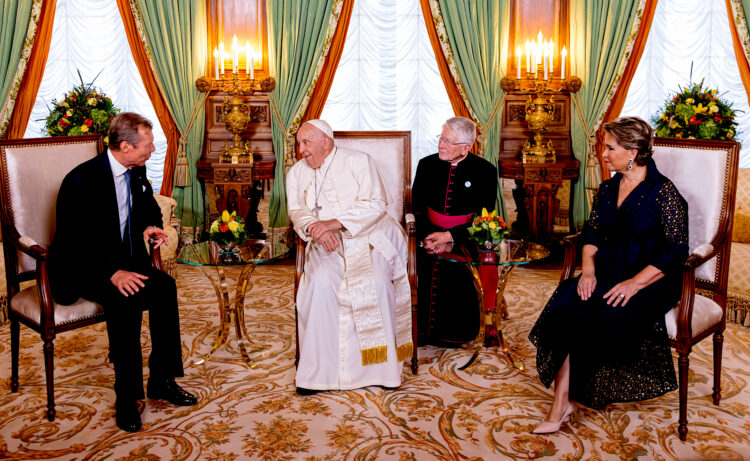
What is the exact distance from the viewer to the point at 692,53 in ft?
20.9

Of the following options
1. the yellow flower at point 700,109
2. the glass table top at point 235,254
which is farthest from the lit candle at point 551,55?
the glass table top at point 235,254

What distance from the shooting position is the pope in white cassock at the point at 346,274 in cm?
359

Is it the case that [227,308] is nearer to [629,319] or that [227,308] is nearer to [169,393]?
[169,393]

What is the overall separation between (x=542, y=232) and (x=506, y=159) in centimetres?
81

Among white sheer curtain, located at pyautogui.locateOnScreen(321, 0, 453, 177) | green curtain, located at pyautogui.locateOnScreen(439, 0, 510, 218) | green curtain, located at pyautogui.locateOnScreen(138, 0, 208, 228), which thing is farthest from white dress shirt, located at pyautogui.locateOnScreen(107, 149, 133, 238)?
green curtain, located at pyautogui.locateOnScreen(439, 0, 510, 218)

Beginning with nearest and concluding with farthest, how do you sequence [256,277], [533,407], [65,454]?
1. [65,454]
2. [533,407]
3. [256,277]

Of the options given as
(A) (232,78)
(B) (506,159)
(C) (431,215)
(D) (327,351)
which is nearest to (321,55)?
(A) (232,78)

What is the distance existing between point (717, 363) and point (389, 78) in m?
4.04

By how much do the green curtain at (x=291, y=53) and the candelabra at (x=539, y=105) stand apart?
1.77 m

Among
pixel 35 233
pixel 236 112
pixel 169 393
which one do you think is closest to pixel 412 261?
pixel 169 393

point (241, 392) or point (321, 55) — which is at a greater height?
point (321, 55)

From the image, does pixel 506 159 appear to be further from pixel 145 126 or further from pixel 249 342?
pixel 145 126

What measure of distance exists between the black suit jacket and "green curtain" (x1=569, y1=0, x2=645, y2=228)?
14.4 ft

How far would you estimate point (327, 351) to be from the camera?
3590mm
